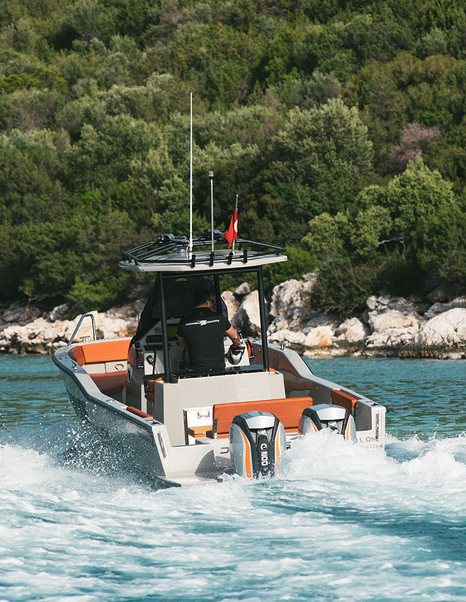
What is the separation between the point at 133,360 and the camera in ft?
40.5

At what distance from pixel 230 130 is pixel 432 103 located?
9.32 metres

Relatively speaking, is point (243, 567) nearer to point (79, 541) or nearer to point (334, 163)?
point (79, 541)

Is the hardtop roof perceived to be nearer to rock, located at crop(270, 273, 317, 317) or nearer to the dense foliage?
the dense foliage

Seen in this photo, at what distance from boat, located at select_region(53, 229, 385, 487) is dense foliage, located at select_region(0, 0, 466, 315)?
19.4 meters

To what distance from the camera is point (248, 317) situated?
3212 cm

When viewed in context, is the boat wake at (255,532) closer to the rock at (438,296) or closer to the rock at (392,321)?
the rock at (392,321)

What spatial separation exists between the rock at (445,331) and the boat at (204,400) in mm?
14014

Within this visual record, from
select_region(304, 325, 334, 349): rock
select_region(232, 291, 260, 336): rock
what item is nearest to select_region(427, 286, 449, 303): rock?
select_region(304, 325, 334, 349): rock

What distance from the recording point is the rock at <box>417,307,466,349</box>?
2705 cm

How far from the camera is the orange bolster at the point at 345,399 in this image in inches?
423

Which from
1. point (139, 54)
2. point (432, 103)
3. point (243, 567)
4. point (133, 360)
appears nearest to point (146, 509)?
point (243, 567)

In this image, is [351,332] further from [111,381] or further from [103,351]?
[111,381]

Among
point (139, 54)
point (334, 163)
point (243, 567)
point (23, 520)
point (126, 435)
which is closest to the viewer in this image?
point (243, 567)

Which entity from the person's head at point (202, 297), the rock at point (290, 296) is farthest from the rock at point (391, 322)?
the person's head at point (202, 297)
